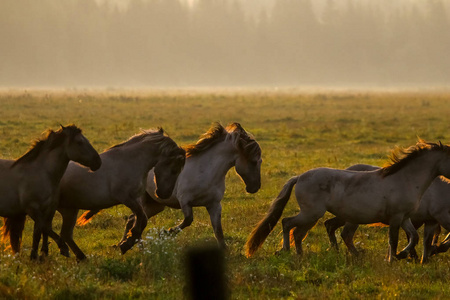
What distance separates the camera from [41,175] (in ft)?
27.5

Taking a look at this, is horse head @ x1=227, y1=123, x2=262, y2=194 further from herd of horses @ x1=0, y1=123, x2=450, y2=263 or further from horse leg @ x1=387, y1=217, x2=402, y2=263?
horse leg @ x1=387, y1=217, x2=402, y2=263

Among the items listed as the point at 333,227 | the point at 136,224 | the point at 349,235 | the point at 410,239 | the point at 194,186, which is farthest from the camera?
the point at 333,227

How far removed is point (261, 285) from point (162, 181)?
7.35ft

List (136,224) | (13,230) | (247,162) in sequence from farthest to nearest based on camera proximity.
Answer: (247,162), (136,224), (13,230)

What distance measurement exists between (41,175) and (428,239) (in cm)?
564

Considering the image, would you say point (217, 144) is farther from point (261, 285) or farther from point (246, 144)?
point (261, 285)

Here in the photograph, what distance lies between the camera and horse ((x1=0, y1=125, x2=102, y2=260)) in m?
8.32

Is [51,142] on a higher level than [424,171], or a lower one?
higher

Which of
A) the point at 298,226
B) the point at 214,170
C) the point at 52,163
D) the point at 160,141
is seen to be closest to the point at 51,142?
the point at 52,163

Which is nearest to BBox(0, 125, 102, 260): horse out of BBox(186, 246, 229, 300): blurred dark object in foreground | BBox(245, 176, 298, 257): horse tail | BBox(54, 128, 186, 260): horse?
BBox(54, 128, 186, 260): horse

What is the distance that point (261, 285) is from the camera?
8.00 m

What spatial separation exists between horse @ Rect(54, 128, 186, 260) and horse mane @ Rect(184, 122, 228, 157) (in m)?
0.98

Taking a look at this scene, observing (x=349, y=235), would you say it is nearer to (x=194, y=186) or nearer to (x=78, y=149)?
(x=194, y=186)

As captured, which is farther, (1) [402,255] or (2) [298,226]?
(2) [298,226]
